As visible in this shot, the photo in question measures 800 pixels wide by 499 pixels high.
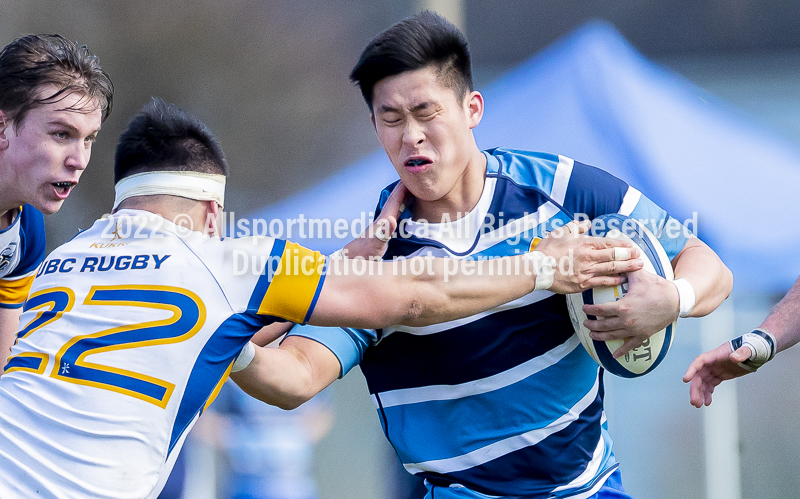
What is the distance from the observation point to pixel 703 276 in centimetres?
210

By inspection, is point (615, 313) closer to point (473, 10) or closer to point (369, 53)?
point (369, 53)

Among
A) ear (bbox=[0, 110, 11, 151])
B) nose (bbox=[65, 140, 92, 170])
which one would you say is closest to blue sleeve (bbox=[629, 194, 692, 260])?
nose (bbox=[65, 140, 92, 170])

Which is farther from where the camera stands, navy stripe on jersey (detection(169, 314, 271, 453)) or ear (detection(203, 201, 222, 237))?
ear (detection(203, 201, 222, 237))

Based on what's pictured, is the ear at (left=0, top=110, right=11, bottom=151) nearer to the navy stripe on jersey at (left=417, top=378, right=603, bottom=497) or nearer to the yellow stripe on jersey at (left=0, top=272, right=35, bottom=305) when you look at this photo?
the yellow stripe on jersey at (left=0, top=272, right=35, bottom=305)

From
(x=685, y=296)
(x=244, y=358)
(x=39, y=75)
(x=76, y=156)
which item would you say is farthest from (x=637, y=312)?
(x=39, y=75)

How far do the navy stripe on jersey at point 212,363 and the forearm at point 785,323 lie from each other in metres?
A: 1.59

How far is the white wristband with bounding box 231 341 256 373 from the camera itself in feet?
6.61

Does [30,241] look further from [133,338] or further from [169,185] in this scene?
[133,338]

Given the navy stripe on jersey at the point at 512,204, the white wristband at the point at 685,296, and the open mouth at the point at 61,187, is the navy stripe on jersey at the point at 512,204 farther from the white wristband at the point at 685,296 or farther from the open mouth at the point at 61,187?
the open mouth at the point at 61,187

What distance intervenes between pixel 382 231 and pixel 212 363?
0.73m

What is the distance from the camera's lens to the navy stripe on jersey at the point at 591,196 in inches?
87.4

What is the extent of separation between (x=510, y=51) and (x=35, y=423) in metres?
2.39

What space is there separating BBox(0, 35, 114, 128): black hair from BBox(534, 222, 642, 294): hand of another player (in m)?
1.60

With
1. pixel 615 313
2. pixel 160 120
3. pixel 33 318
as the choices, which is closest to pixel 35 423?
pixel 33 318
